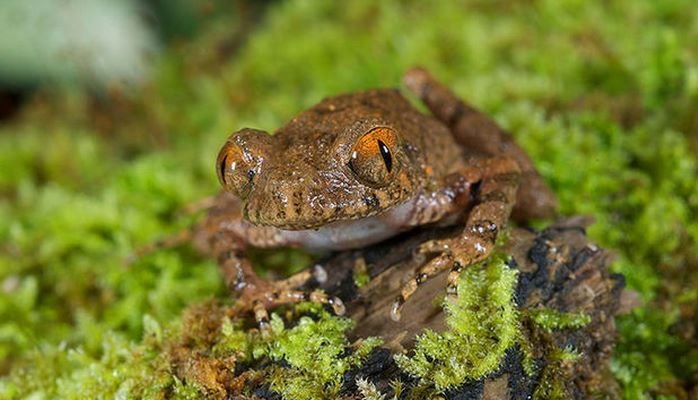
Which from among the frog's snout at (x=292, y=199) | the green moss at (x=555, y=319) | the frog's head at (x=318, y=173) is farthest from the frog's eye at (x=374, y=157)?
the green moss at (x=555, y=319)

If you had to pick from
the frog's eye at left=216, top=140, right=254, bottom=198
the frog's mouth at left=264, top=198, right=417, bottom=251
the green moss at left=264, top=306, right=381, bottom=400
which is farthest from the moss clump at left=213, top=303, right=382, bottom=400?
the frog's eye at left=216, top=140, right=254, bottom=198

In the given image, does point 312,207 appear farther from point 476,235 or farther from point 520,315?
point 520,315

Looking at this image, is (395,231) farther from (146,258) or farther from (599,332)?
(146,258)

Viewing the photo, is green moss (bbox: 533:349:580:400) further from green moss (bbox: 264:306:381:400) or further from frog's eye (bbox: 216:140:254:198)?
frog's eye (bbox: 216:140:254:198)

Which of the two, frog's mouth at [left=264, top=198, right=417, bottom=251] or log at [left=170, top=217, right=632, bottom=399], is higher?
frog's mouth at [left=264, top=198, right=417, bottom=251]

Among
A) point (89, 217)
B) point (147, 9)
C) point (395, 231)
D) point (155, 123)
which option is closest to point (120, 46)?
point (147, 9)

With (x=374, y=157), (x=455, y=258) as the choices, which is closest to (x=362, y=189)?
(x=374, y=157)
